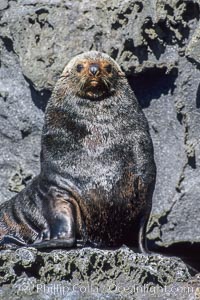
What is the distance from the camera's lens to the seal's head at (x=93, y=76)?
450 inches

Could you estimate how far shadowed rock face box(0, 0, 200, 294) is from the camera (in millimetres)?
12836

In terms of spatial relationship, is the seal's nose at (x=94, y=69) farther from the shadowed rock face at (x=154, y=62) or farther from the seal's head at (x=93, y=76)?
the shadowed rock face at (x=154, y=62)

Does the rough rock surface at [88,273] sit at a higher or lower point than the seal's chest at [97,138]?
lower

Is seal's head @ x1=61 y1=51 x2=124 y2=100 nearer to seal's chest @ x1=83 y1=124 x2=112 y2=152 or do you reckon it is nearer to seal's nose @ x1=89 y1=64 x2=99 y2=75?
seal's nose @ x1=89 y1=64 x2=99 y2=75

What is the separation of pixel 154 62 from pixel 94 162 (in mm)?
1822

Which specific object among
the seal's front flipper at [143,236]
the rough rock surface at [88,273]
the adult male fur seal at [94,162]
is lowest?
the rough rock surface at [88,273]

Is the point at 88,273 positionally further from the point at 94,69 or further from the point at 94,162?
the point at 94,69

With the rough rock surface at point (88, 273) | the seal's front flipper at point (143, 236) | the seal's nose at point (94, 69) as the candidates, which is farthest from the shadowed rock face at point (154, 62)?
the rough rock surface at point (88, 273)

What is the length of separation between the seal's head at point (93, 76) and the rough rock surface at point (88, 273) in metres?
1.67

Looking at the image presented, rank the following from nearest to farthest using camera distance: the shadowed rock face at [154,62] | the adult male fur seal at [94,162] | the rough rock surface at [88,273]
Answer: the rough rock surface at [88,273] → the adult male fur seal at [94,162] → the shadowed rock face at [154,62]

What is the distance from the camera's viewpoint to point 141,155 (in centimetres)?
1144

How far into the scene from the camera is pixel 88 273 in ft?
33.0

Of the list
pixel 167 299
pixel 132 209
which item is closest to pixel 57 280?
pixel 167 299

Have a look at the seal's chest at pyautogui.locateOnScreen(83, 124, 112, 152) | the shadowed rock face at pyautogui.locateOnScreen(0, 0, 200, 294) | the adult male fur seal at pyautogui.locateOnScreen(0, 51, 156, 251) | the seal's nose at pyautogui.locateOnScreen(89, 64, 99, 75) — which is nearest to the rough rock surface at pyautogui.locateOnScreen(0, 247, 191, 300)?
the adult male fur seal at pyautogui.locateOnScreen(0, 51, 156, 251)
